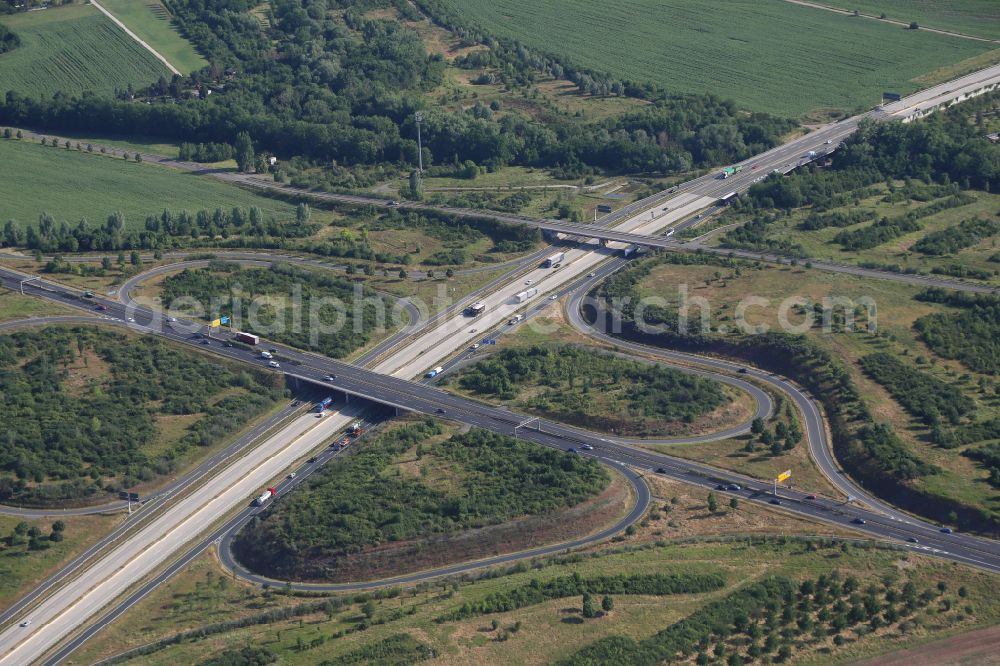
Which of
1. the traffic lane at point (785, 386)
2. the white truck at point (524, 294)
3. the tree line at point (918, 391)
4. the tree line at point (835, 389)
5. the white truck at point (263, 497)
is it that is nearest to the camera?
the tree line at point (835, 389)

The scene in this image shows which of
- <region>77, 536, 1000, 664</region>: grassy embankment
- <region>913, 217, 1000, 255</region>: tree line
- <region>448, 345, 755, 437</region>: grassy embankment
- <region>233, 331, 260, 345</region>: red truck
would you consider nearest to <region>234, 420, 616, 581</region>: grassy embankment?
<region>77, 536, 1000, 664</region>: grassy embankment

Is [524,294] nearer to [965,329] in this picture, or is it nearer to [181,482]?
[965,329]

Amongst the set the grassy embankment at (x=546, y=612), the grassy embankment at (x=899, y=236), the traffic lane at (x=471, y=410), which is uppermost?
the grassy embankment at (x=899, y=236)

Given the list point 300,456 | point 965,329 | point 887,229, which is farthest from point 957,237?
point 300,456

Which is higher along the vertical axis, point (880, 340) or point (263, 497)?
point (880, 340)

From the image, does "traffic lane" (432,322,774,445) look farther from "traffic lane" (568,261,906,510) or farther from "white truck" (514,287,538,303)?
"traffic lane" (568,261,906,510)

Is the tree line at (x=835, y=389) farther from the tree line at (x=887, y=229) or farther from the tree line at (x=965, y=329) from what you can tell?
the tree line at (x=887, y=229)

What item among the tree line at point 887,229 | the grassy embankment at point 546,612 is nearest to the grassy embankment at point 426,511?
the grassy embankment at point 546,612

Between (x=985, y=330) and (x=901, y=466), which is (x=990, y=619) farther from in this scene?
(x=985, y=330)
